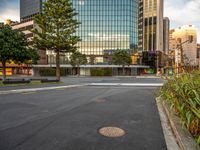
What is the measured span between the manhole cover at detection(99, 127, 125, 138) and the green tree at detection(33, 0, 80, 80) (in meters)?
23.2

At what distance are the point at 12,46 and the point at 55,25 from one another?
7.80 meters

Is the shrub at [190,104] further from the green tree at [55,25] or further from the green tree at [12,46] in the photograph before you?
the green tree at [55,25]

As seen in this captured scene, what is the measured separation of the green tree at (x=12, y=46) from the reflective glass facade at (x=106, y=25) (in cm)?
4954

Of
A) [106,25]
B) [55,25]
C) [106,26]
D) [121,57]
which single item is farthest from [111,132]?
[106,25]

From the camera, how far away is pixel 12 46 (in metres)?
22.7

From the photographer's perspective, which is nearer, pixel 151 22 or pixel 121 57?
pixel 121 57

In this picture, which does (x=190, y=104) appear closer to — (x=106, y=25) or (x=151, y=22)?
(x=106, y=25)

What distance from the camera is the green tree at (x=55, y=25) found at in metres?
27.0

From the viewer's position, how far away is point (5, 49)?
22.0 meters

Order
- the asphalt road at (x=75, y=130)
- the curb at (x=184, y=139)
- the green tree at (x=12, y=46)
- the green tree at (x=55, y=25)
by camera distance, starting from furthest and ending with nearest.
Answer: the green tree at (x=55, y=25) < the green tree at (x=12, y=46) < the asphalt road at (x=75, y=130) < the curb at (x=184, y=139)

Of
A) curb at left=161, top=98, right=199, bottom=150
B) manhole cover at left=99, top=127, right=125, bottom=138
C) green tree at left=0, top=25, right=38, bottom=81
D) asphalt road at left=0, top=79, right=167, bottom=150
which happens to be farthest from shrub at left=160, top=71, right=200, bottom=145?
green tree at left=0, top=25, right=38, bottom=81

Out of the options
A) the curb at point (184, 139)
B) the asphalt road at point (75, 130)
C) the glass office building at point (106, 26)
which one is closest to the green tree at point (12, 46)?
the asphalt road at point (75, 130)

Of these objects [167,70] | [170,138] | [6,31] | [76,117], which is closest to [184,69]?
[167,70]

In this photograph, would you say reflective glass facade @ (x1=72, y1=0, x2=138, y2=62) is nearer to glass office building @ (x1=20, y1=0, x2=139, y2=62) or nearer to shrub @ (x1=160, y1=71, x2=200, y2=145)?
glass office building @ (x1=20, y1=0, x2=139, y2=62)
